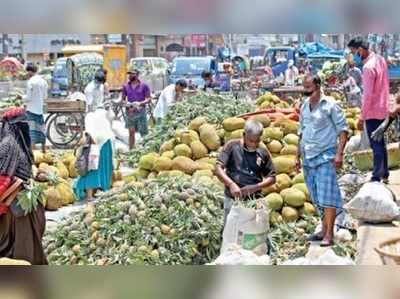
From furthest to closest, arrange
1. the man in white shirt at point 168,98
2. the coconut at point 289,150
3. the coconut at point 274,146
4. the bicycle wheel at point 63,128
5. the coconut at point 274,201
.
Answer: the bicycle wheel at point 63,128
the man in white shirt at point 168,98
the coconut at point 274,146
the coconut at point 289,150
the coconut at point 274,201

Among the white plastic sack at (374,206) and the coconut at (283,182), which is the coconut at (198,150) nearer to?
the coconut at (283,182)

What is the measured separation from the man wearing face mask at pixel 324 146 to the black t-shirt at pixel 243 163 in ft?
0.96

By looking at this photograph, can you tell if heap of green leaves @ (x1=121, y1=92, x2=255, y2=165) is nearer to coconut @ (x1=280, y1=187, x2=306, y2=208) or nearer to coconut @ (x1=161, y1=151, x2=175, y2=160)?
coconut @ (x1=161, y1=151, x2=175, y2=160)

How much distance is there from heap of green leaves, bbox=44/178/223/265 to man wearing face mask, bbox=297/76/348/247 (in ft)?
2.32

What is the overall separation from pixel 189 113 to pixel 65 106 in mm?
3944

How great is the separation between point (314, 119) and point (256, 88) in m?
12.2

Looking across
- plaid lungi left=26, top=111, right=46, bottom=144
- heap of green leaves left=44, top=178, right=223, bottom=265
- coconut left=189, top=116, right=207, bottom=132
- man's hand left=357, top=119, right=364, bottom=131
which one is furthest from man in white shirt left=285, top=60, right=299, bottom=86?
heap of green leaves left=44, top=178, right=223, bottom=265

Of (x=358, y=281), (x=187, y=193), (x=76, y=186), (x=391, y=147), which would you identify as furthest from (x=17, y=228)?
(x=391, y=147)

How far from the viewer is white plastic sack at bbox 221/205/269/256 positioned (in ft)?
14.8

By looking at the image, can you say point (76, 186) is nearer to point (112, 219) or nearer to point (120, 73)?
point (112, 219)

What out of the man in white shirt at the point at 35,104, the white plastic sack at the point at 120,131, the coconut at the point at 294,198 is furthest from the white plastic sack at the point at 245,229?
the white plastic sack at the point at 120,131

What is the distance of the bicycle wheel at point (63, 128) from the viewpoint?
434 inches

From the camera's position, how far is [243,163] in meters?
4.81
